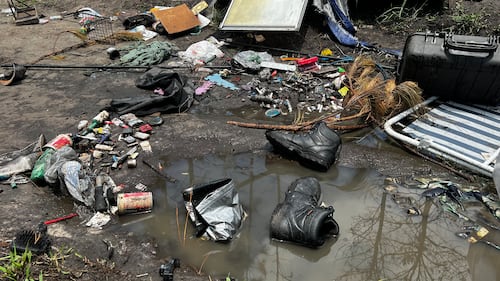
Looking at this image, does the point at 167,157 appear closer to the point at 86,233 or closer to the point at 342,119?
the point at 86,233

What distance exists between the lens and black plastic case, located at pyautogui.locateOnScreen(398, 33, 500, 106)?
5.11m

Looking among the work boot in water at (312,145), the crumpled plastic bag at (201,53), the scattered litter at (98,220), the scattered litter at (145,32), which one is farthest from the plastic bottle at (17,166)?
the scattered litter at (145,32)

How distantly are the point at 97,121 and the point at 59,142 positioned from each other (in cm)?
73

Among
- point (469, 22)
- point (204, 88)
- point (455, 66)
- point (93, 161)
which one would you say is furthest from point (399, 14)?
point (93, 161)

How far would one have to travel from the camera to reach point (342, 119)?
5.41 m

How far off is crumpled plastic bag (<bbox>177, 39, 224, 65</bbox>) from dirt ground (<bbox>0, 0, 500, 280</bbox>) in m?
0.45

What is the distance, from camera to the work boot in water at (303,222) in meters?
3.64

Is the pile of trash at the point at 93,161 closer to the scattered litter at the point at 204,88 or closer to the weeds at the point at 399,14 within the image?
the scattered litter at the point at 204,88

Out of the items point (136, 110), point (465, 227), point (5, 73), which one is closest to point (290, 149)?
point (465, 227)

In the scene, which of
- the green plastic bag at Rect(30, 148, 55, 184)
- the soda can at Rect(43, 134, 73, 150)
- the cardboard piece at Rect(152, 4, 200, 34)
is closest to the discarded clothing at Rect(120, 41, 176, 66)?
the cardboard piece at Rect(152, 4, 200, 34)

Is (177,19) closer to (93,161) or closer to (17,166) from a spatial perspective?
(93,161)

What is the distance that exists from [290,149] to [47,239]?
8.77 feet

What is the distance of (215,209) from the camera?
154 inches

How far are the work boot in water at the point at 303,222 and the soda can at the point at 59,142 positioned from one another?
8.85ft
